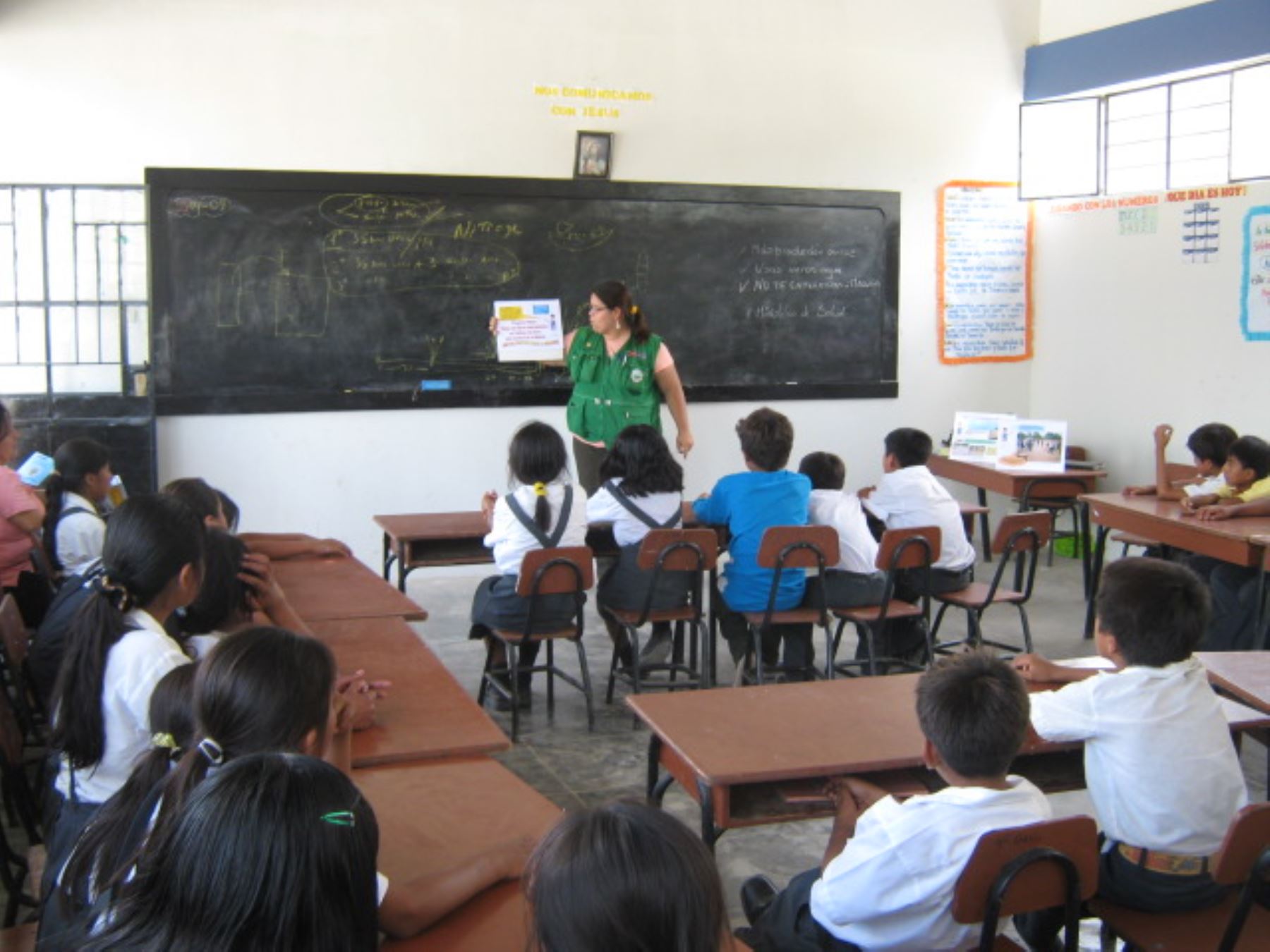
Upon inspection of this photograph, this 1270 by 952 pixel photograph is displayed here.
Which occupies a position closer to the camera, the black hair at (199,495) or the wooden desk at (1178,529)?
the black hair at (199,495)

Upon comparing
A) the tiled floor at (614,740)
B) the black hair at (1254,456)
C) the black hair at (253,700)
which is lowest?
the tiled floor at (614,740)

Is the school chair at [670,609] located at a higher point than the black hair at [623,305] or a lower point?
lower

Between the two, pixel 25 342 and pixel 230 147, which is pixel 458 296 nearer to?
pixel 230 147

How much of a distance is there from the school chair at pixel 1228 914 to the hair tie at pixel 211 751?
149 cm

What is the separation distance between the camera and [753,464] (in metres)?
4.64

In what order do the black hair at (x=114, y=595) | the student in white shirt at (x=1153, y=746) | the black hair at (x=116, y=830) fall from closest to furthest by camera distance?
the black hair at (x=116, y=830)
the black hair at (x=114, y=595)
the student in white shirt at (x=1153, y=746)

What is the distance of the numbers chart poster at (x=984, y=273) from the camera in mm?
7633

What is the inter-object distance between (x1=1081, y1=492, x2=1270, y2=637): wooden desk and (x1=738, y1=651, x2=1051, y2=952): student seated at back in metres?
2.80

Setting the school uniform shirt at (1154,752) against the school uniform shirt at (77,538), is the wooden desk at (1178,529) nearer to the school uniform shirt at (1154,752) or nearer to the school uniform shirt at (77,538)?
the school uniform shirt at (1154,752)

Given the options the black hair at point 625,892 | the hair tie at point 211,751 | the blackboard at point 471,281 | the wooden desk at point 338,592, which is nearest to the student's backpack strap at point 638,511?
the wooden desk at point 338,592

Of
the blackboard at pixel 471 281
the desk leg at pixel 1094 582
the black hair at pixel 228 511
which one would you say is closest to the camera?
the black hair at pixel 228 511

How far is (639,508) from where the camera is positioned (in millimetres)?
4504

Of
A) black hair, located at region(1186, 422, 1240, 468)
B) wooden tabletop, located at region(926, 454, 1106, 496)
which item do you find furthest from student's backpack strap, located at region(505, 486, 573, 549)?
wooden tabletop, located at region(926, 454, 1106, 496)

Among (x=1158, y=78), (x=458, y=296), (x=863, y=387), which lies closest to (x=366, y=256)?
(x=458, y=296)
